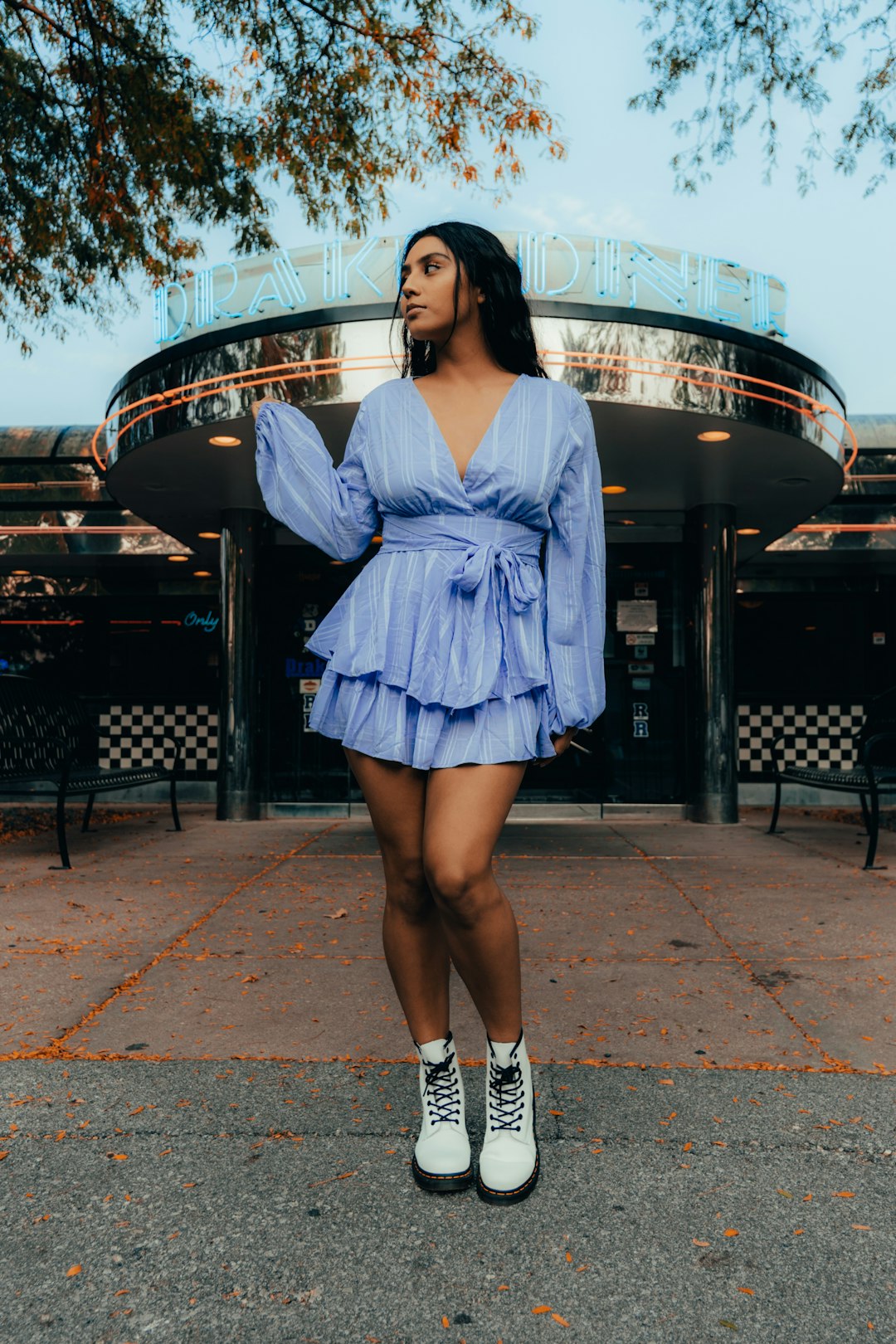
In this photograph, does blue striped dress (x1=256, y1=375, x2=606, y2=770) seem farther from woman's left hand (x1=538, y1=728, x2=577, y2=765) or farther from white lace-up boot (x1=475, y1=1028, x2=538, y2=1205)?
white lace-up boot (x1=475, y1=1028, x2=538, y2=1205)

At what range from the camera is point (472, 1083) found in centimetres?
222

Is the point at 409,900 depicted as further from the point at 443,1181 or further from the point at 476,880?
the point at 443,1181

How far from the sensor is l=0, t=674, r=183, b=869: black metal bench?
5367 mm

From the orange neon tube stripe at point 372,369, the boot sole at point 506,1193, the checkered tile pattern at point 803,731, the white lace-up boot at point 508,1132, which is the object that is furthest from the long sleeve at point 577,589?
the checkered tile pattern at point 803,731

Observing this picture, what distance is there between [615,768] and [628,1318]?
7653mm

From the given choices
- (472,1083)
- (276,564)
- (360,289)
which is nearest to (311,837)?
(276,564)

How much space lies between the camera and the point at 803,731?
10.8m

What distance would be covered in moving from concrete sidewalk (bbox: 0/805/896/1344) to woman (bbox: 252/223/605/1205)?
210 millimetres

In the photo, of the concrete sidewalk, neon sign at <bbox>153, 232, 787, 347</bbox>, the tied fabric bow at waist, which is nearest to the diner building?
neon sign at <bbox>153, 232, 787, 347</bbox>

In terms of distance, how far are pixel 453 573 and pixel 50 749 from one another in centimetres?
581

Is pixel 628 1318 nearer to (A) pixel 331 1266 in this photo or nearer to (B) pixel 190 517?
(A) pixel 331 1266

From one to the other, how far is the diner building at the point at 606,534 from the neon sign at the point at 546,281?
0.02 meters

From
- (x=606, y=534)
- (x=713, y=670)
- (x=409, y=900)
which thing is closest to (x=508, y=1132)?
(x=409, y=900)

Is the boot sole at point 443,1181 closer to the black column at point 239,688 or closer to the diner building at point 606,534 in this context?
the diner building at point 606,534
